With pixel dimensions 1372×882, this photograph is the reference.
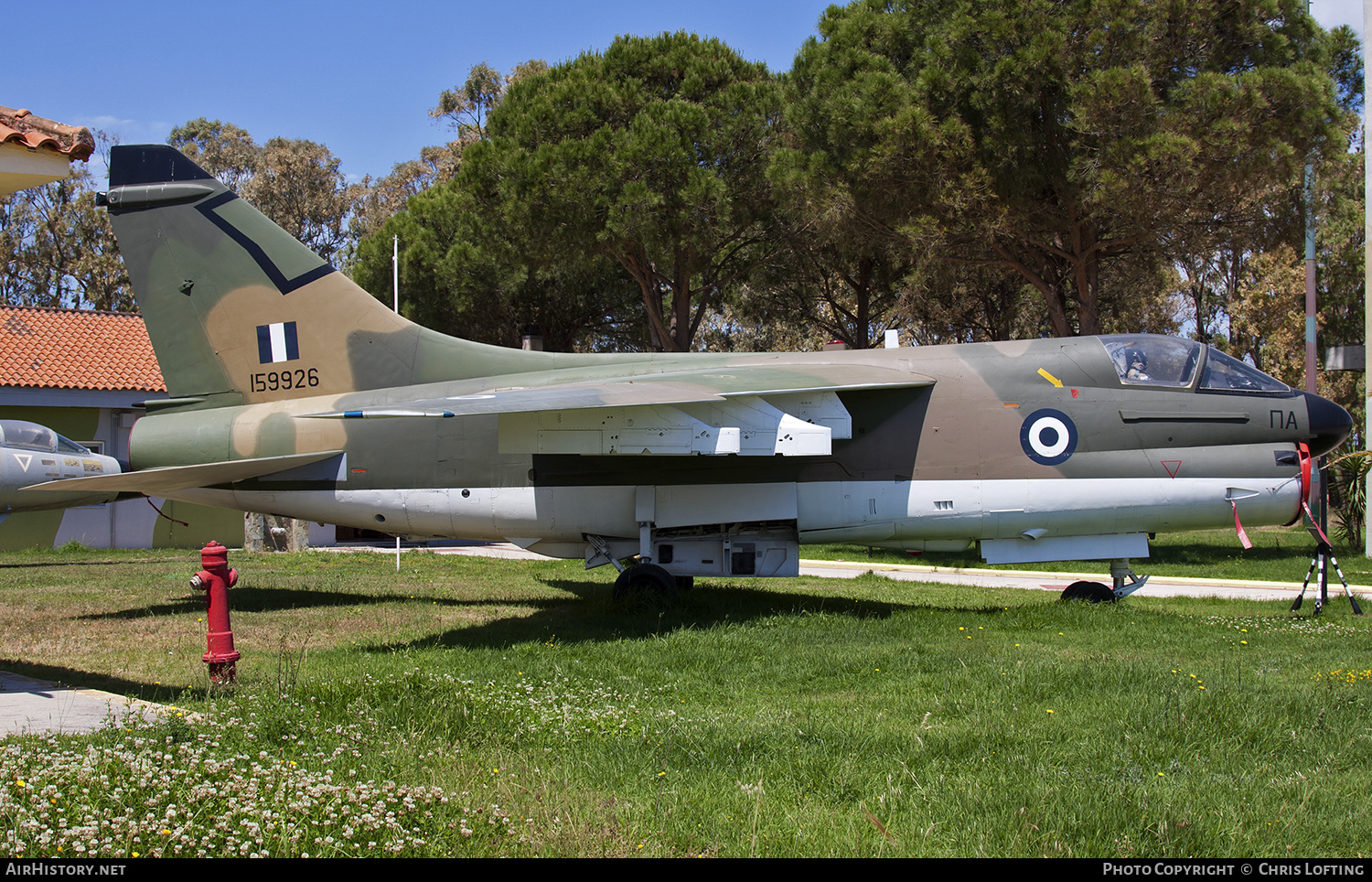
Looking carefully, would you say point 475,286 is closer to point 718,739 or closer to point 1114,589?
point 1114,589

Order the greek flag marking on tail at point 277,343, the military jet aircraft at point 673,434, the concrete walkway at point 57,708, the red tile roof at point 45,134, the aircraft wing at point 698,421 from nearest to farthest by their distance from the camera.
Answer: the concrete walkway at point 57,708
the red tile roof at point 45,134
the aircraft wing at point 698,421
the military jet aircraft at point 673,434
the greek flag marking on tail at point 277,343

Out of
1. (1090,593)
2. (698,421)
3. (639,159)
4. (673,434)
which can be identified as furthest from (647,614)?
(639,159)

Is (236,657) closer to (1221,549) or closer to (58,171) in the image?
(58,171)

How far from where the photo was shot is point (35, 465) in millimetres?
16359

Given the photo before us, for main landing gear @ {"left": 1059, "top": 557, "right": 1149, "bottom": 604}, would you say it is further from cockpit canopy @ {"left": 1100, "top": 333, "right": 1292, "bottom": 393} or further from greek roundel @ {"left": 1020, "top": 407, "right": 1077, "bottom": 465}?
cockpit canopy @ {"left": 1100, "top": 333, "right": 1292, "bottom": 393}

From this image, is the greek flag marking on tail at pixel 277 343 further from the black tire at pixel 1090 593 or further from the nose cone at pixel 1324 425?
the nose cone at pixel 1324 425

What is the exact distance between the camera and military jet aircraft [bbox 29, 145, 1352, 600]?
10.9 metres

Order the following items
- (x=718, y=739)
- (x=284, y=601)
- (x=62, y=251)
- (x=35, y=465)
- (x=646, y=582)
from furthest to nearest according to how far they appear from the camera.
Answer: (x=62, y=251) → (x=35, y=465) → (x=284, y=601) → (x=646, y=582) → (x=718, y=739)

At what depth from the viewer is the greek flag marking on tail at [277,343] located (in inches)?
476

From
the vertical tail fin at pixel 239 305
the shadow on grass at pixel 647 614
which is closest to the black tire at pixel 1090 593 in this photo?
the shadow on grass at pixel 647 614

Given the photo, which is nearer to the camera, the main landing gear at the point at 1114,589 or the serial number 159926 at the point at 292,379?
the main landing gear at the point at 1114,589

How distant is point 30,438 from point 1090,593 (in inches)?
686

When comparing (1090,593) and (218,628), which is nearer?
(218,628)

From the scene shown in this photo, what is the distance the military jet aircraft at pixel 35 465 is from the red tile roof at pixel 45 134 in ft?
31.6
